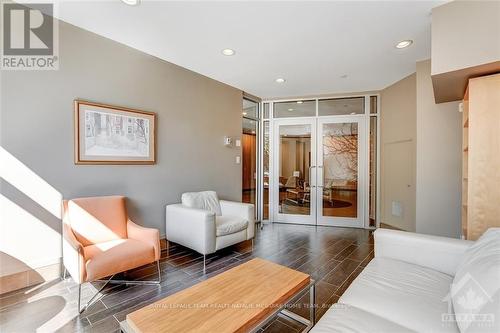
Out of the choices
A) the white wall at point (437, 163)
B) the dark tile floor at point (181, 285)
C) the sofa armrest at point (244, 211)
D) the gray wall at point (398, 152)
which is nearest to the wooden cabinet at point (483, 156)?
the white wall at point (437, 163)

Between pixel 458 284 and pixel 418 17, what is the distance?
7.67 feet

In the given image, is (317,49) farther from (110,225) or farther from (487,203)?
(110,225)

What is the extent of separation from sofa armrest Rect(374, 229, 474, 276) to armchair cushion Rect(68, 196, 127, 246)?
261 cm

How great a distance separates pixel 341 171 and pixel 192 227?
3.21 meters

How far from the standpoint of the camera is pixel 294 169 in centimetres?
501

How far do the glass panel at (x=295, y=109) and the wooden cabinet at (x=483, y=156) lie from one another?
2.95 metres

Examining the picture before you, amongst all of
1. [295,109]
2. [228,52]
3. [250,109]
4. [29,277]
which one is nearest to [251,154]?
[250,109]

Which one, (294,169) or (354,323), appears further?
(294,169)

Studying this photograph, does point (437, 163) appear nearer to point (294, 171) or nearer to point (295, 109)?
point (294, 171)

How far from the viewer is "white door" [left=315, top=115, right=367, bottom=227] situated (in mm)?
4633

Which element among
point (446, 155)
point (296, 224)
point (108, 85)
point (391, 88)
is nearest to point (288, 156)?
point (296, 224)

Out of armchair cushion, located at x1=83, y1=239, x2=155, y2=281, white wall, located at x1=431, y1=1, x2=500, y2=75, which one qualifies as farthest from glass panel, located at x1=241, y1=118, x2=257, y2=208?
white wall, located at x1=431, y1=1, x2=500, y2=75

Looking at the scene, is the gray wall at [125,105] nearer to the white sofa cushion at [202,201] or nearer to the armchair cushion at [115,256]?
the white sofa cushion at [202,201]

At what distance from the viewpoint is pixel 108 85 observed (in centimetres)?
278
